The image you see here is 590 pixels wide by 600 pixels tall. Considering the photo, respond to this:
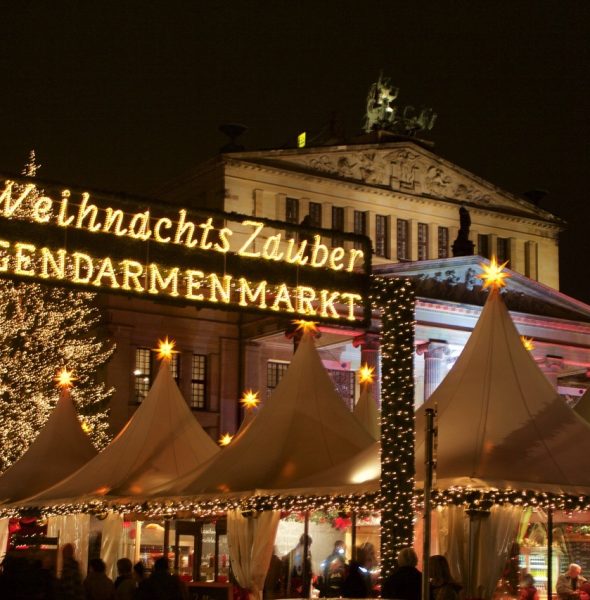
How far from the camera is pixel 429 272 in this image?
172 feet

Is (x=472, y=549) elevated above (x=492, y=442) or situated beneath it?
situated beneath

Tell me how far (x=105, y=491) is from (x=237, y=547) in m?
3.59

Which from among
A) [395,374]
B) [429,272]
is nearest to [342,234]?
[395,374]

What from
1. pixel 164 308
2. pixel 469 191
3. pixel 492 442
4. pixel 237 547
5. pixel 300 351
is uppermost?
pixel 469 191

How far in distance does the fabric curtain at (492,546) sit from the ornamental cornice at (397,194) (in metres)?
36.3

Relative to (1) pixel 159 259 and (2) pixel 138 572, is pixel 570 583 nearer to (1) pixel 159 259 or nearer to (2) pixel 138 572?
(2) pixel 138 572

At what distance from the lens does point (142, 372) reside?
170ft

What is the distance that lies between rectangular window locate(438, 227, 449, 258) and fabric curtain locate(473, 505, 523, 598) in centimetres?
4064

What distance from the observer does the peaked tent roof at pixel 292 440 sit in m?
23.6

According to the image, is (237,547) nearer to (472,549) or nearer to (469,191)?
(472,549)

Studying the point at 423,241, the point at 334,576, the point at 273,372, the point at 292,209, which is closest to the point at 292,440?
the point at 334,576

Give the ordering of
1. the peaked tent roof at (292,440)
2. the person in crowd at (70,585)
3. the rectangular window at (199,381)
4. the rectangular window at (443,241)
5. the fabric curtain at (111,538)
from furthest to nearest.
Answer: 1. the rectangular window at (443,241)
2. the rectangular window at (199,381)
3. the fabric curtain at (111,538)
4. the peaked tent roof at (292,440)
5. the person in crowd at (70,585)

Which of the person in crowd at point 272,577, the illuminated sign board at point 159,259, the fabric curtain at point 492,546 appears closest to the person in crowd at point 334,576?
the person in crowd at point 272,577

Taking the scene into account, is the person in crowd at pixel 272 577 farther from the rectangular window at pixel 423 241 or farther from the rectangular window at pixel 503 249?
the rectangular window at pixel 503 249
